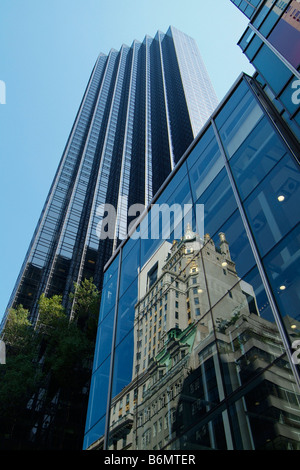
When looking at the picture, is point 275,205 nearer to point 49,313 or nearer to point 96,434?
point 96,434

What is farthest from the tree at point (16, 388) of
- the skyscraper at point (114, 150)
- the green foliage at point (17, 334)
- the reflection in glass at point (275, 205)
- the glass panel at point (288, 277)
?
the skyscraper at point (114, 150)

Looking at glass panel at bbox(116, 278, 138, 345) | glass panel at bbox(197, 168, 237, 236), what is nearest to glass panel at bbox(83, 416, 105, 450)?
glass panel at bbox(116, 278, 138, 345)

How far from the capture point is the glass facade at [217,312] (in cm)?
731

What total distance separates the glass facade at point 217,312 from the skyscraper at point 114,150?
136 ft

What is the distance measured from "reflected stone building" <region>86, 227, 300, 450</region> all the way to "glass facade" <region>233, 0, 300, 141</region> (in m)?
4.89

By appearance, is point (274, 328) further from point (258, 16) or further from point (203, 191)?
point (258, 16)

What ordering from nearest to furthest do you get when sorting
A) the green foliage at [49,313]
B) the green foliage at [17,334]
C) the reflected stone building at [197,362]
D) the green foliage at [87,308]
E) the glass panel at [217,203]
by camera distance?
the reflected stone building at [197,362] → the glass panel at [217,203] → the green foliage at [17,334] → the green foliage at [87,308] → the green foliage at [49,313]

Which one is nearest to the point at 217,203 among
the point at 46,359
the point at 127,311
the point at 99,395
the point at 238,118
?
the point at 238,118

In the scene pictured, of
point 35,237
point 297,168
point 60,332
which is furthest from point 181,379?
point 35,237

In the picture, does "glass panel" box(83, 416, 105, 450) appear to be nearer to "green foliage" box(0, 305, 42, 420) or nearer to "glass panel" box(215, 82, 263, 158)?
"glass panel" box(215, 82, 263, 158)

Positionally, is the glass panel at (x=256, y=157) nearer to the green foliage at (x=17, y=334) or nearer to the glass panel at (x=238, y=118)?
the glass panel at (x=238, y=118)

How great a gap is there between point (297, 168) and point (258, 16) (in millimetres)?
10527

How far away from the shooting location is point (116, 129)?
98.4 m

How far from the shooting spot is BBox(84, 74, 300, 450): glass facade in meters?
7.31
